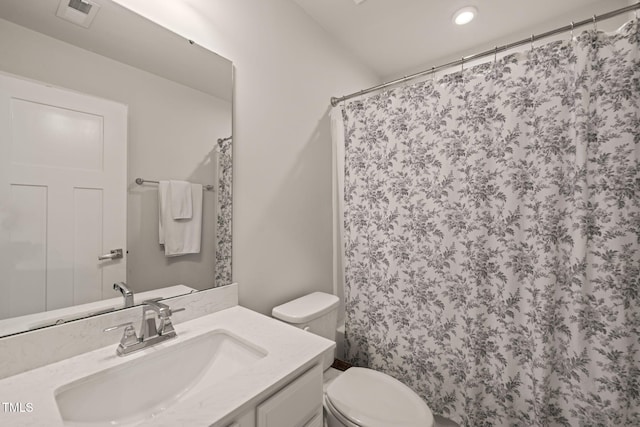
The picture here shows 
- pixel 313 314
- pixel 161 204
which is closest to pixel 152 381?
pixel 161 204

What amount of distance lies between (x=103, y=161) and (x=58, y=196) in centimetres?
17

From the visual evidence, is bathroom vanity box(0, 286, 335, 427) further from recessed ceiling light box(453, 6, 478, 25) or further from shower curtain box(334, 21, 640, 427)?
recessed ceiling light box(453, 6, 478, 25)

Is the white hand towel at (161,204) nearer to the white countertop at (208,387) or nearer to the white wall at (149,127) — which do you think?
the white wall at (149,127)

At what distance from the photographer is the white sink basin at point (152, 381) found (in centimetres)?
69

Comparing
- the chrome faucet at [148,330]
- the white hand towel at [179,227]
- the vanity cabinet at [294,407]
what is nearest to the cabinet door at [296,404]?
the vanity cabinet at [294,407]

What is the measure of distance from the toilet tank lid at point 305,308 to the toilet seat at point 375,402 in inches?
13.3

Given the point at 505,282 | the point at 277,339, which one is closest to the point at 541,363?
the point at 505,282

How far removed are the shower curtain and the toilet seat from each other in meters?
0.28

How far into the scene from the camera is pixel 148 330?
2.90ft

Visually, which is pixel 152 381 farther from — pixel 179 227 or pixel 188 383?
pixel 179 227

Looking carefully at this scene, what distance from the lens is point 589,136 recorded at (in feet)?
3.41

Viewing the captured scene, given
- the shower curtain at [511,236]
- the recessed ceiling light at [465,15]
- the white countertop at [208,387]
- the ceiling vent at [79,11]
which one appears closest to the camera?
the white countertop at [208,387]

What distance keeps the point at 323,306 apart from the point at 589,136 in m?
1.42

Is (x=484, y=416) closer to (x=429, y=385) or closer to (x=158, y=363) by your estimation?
(x=429, y=385)
